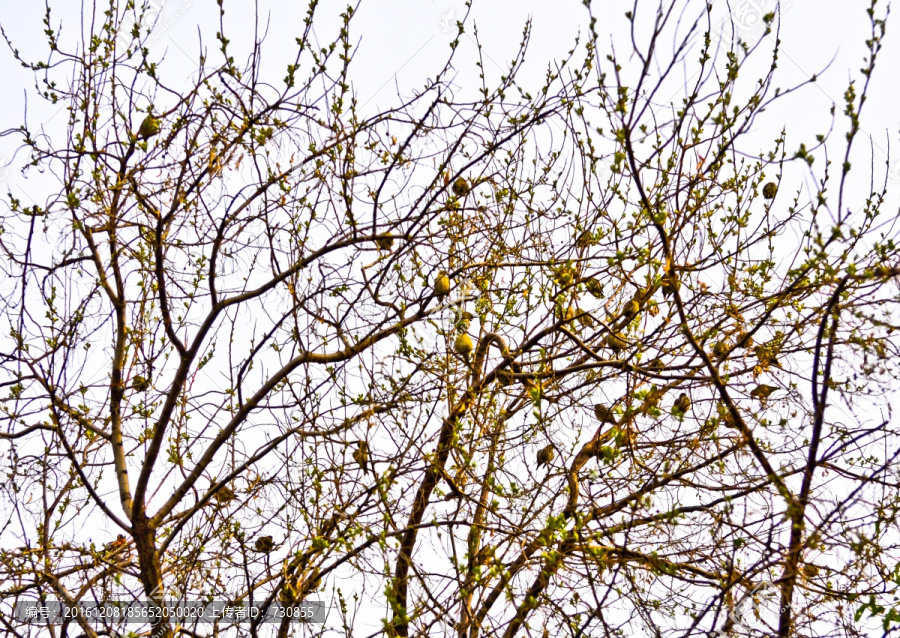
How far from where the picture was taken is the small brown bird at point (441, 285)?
3934 mm

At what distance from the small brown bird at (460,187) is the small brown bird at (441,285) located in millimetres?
444

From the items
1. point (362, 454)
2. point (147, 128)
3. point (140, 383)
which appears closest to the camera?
point (362, 454)

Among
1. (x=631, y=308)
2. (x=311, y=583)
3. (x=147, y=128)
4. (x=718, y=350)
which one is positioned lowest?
(x=311, y=583)

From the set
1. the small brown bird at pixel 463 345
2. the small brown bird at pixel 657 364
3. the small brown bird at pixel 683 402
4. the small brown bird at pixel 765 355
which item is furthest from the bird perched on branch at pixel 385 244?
the small brown bird at pixel 765 355

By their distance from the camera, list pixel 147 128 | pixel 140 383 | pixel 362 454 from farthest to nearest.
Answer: pixel 140 383, pixel 147 128, pixel 362 454

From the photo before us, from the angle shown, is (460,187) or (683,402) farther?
(460,187)

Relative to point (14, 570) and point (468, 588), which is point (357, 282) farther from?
point (14, 570)

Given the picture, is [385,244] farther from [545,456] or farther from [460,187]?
[545,456]

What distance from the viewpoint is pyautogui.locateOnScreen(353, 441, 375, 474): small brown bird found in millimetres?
3633

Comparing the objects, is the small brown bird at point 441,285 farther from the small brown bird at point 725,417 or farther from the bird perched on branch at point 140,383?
the bird perched on branch at point 140,383

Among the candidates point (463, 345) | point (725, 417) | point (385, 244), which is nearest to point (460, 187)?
point (385, 244)

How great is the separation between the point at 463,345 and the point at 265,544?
1.29 m

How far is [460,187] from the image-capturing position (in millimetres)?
4109

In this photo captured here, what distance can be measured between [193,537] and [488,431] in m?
1.52
